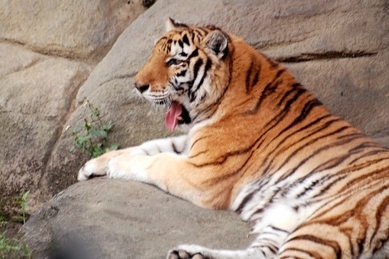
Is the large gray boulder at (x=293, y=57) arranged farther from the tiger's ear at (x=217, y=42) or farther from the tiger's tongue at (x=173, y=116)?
the tiger's ear at (x=217, y=42)

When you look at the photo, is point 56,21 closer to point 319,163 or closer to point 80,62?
point 80,62

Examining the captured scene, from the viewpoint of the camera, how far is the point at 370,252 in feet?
11.3

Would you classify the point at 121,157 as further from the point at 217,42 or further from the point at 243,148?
the point at 217,42

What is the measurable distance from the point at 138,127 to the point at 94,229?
64.1 inches

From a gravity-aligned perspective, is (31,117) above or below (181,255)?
below

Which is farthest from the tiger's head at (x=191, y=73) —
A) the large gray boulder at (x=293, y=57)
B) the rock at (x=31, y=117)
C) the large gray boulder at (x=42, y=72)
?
the rock at (x=31, y=117)

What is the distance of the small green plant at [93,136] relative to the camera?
5535mm

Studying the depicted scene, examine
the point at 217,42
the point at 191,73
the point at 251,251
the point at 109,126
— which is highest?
the point at 217,42

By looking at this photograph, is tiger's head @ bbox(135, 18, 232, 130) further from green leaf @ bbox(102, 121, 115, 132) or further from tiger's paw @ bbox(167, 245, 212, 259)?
tiger's paw @ bbox(167, 245, 212, 259)

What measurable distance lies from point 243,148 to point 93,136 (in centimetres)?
148

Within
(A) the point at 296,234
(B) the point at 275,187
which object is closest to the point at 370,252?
(A) the point at 296,234

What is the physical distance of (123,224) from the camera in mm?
4164

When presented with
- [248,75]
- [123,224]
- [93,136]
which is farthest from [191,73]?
[93,136]

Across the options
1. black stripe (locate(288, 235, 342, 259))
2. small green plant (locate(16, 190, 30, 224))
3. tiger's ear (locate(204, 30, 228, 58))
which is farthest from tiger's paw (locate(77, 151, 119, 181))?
black stripe (locate(288, 235, 342, 259))
